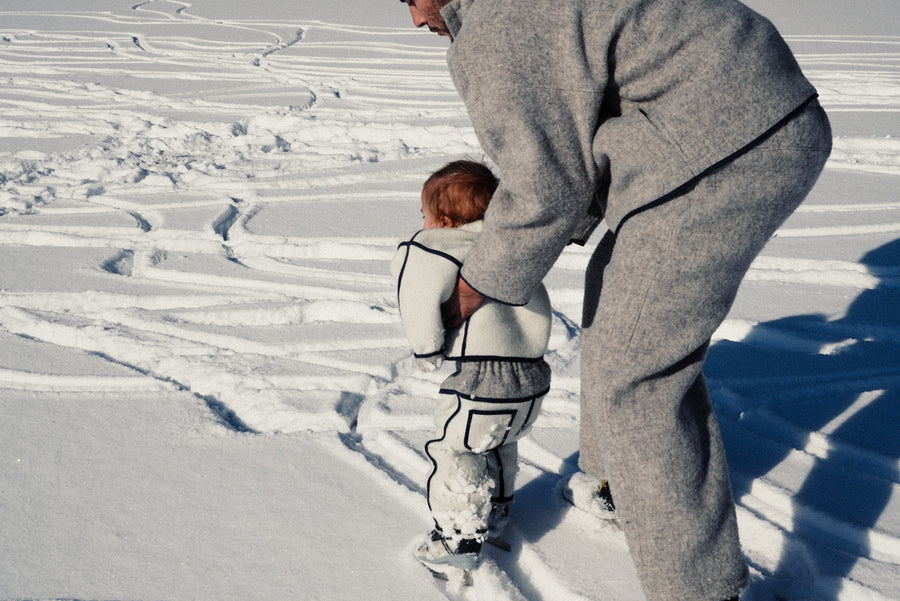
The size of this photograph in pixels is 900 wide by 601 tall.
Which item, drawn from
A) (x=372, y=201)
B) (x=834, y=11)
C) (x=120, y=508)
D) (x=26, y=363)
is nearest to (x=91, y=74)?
(x=372, y=201)

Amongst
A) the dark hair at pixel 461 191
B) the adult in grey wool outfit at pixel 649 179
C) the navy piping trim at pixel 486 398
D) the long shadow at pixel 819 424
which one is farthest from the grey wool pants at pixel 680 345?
the long shadow at pixel 819 424

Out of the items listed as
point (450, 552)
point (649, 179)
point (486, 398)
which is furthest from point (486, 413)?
point (649, 179)

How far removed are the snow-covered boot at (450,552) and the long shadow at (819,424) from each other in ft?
2.01

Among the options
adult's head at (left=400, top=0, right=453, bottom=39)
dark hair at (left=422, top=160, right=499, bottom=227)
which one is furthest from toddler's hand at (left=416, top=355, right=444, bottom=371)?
→ adult's head at (left=400, top=0, right=453, bottom=39)

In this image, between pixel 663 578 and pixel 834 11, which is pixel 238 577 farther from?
pixel 834 11

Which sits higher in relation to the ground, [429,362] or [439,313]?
[439,313]

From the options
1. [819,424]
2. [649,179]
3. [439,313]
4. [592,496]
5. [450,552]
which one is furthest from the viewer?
[819,424]

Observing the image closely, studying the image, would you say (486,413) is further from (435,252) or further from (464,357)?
(435,252)

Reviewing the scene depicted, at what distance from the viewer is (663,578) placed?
1340 mm

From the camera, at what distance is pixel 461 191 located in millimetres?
1542

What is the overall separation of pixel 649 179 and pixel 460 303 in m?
0.43

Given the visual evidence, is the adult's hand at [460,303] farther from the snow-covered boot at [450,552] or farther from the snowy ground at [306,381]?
the snowy ground at [306,381]

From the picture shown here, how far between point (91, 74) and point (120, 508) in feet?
23.3

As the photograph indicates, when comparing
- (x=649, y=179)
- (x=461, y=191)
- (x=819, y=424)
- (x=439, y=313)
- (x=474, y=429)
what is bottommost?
(x=819, y=424)
